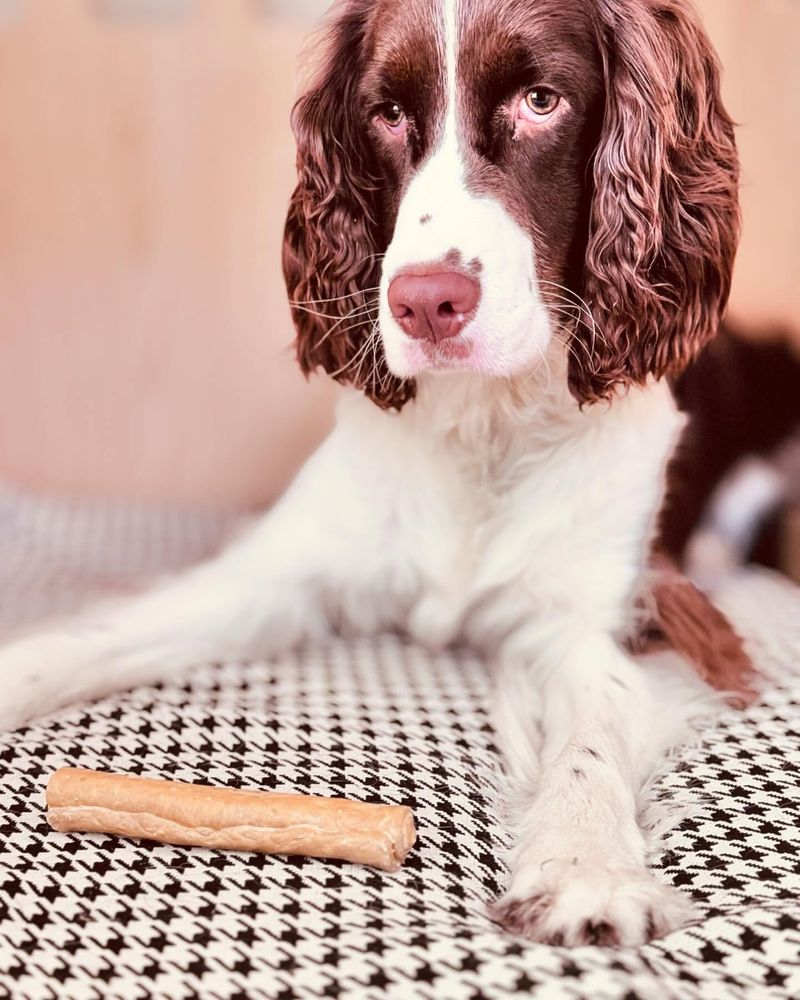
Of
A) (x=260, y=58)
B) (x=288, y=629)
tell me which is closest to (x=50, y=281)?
(x=260, y=58)

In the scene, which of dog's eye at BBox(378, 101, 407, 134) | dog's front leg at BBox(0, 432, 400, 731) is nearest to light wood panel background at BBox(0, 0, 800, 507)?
dog's front leg at BBox(0, 432, 400, 731)

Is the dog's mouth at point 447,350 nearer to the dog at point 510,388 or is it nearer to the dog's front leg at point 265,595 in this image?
the dog at point 510,388

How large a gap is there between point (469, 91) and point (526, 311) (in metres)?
0.29

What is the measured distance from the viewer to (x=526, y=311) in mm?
1453

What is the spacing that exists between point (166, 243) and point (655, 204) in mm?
1266

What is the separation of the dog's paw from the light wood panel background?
1.37 metres

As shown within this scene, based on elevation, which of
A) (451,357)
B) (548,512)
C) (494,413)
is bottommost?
(548,512)

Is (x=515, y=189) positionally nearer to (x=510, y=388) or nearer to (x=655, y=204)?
(x=655, y=204)

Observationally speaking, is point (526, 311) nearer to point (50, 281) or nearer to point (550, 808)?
point (550, 808)

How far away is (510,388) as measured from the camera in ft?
5.65

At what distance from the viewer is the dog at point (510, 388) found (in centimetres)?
141

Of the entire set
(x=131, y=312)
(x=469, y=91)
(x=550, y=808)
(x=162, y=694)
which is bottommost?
(x=162, y=694)

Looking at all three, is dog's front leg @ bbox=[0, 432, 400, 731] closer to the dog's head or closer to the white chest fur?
the white chest fur

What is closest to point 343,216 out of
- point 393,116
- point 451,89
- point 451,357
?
point 393,116
